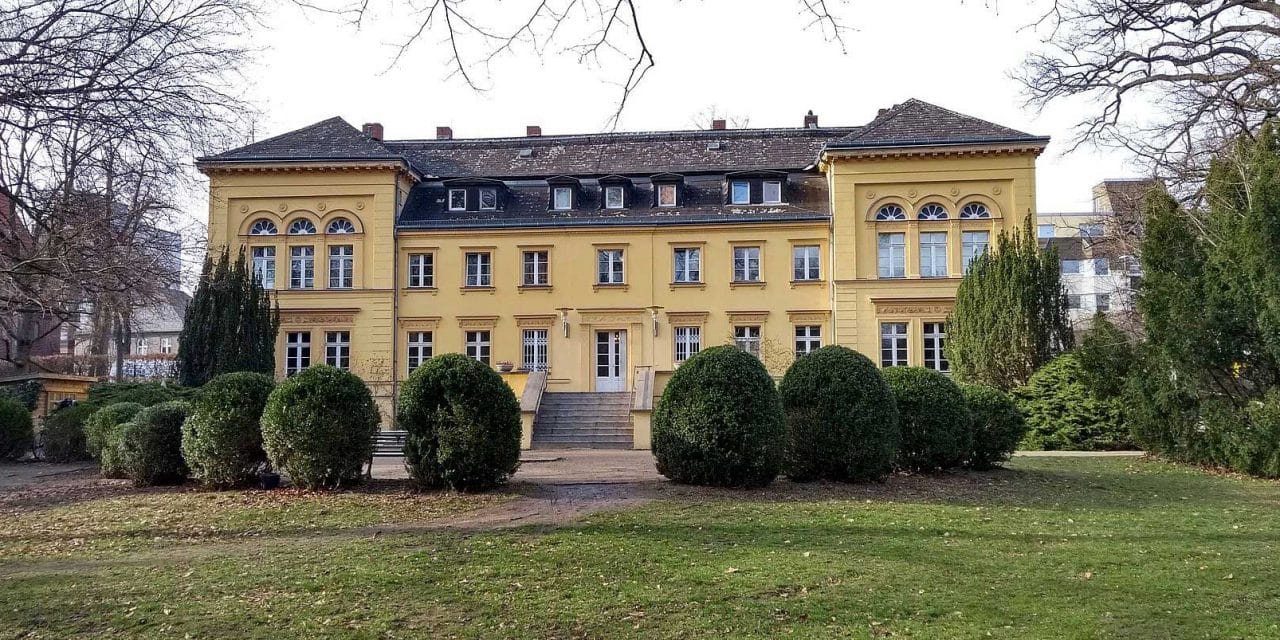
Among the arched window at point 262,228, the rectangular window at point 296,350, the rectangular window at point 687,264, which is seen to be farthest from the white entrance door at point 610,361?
the arched window at point 262,228

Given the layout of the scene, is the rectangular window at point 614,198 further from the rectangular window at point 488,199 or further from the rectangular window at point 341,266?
the rectangular window at point 341,266

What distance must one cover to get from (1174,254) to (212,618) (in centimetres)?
1733

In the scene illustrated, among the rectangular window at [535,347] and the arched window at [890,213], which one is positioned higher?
the arched window at [890,213]

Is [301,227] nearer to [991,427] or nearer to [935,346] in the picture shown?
[935,346]

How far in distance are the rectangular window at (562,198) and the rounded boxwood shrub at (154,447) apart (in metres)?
21.2

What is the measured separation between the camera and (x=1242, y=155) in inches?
642

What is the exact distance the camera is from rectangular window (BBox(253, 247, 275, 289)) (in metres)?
33.6

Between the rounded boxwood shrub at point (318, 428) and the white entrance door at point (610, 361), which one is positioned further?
the white entrance door at point (610, 361)

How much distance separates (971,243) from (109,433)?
2654 centimetres

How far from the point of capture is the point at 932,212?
32.4 m

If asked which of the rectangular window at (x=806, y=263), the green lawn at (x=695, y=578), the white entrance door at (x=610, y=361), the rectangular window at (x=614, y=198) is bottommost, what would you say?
the green lawn at (x=695, y=578)

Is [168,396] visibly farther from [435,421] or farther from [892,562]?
[892,562]

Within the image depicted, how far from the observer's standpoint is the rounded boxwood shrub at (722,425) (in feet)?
41.1

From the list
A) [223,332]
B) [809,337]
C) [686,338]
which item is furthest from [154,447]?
[809,337]
